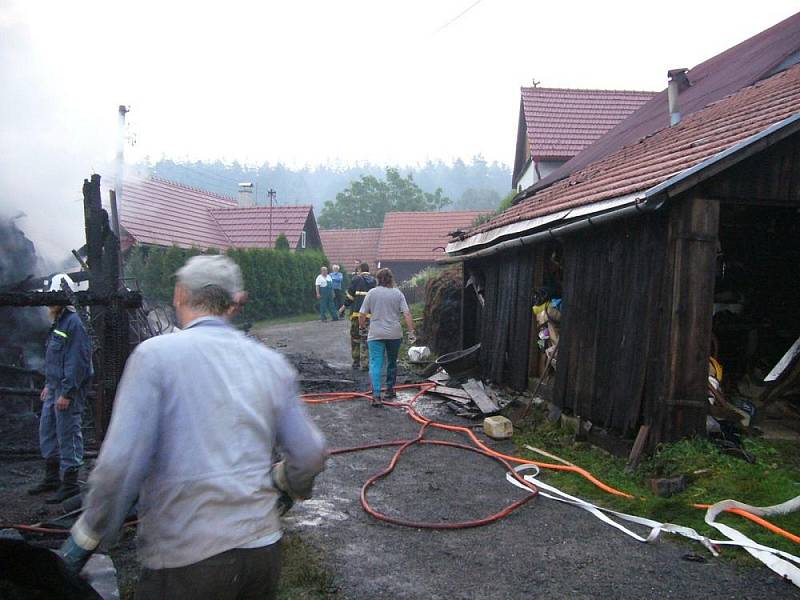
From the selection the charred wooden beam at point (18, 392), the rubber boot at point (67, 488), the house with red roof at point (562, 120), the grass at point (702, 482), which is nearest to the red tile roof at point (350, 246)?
the house with red roof at point (562, 120)

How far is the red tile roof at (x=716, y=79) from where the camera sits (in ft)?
33.4

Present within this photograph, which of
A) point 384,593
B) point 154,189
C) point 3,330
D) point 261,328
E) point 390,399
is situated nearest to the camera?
point 384,593

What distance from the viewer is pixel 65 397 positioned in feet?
17.7

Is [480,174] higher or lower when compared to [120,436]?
higher

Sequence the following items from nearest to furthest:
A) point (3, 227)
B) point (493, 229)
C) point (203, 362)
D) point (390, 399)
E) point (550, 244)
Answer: point (203, 362) < point (3, 227) < point (550, 244) < point (390, 399) < point (493, 229)

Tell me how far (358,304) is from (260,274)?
35.3ft

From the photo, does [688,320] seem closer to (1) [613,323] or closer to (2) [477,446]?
(1) [613,323]

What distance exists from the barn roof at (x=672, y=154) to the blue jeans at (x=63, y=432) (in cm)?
563

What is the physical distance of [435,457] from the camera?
7.12 metres

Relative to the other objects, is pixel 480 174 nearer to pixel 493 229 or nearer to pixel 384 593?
pixel 493 229

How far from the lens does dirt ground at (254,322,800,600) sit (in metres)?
4.02

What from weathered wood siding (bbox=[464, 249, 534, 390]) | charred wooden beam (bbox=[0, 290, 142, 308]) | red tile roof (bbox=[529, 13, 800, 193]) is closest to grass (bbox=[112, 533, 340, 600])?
charred wooden beam (bbox=[0, 290, 142, 308])

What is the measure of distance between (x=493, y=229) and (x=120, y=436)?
→ 922cm

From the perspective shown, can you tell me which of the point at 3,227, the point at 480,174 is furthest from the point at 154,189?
the point at 480,174
